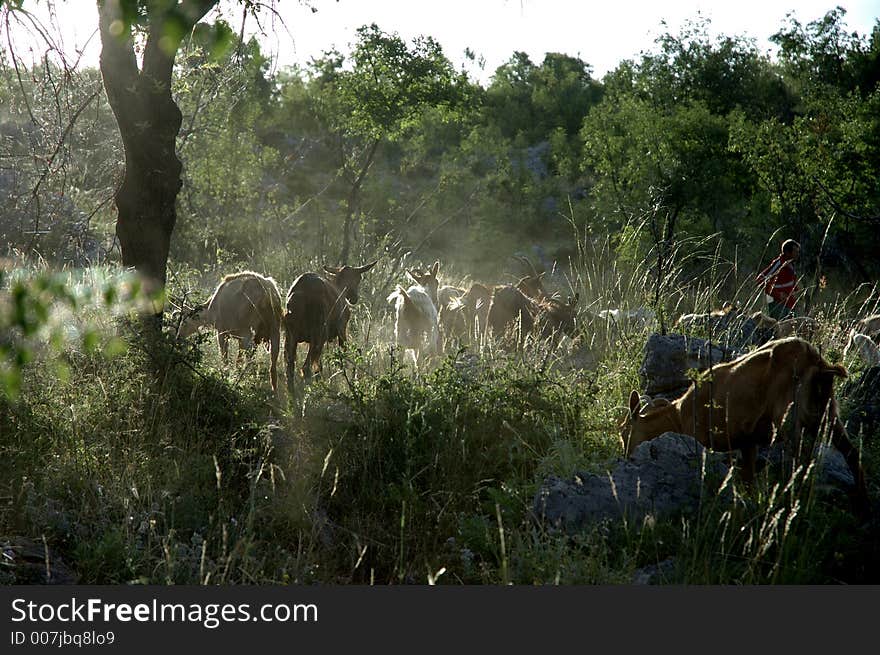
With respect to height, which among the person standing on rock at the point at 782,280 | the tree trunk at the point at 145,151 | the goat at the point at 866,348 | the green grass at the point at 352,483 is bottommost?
the green grass at the point at 352,483

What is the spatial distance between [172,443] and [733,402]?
4.03m

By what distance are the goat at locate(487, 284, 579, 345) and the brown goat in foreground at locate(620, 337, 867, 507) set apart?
448 cm

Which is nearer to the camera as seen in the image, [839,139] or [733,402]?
[733,402]

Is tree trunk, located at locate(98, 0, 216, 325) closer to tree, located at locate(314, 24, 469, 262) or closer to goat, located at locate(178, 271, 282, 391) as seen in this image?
goat, located at locate(178, 271, 282, 391)

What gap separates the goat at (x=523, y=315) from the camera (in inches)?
413

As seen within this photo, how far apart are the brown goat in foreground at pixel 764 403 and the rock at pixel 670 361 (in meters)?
1.16

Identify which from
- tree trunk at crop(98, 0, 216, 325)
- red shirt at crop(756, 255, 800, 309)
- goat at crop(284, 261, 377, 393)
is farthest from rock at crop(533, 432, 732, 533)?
red shirt at crop(756, 255, 800, 309)

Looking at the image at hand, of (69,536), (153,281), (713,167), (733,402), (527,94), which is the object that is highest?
(527,94)

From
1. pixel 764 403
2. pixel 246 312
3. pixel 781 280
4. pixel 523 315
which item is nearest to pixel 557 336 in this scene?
pixel 523 315

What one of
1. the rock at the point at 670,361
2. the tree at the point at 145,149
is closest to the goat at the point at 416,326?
the tree at the point at 145,149

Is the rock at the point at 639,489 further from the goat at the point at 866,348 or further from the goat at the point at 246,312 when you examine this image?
the goat at the point at 866,348

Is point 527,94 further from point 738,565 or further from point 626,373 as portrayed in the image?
point 738,565

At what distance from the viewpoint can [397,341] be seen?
34.0ft

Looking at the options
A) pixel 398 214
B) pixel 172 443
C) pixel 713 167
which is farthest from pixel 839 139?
pixel 172 443
